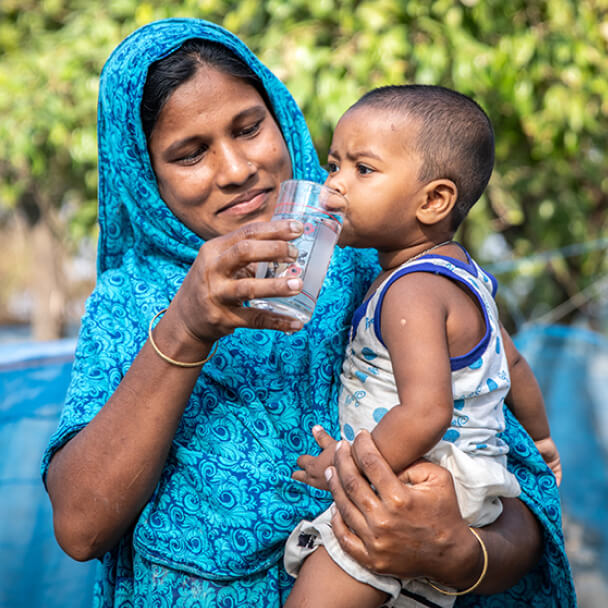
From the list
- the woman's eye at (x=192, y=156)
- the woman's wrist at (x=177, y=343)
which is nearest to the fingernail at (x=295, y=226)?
the woman's wrist at (x=177, y=343)

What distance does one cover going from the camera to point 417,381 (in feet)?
4.46

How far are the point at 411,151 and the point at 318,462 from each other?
67 centimetres

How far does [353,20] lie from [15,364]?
8.16 ft

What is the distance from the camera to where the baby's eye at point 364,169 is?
63.0 inches

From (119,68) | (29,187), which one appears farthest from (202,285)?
(29,187)

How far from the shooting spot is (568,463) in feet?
12.7

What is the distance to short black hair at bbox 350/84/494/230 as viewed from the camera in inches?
62.4

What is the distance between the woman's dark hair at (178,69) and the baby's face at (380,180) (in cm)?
Answer: 38

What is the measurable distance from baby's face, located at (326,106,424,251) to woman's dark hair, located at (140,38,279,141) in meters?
0.38

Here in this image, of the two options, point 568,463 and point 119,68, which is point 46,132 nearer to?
point 119,68

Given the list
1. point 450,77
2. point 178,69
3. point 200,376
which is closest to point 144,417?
point 200,376

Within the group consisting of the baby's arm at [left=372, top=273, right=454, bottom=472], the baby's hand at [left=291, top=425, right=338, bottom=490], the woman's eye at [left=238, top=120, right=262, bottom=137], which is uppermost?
the woman's eye at [left=238, top=120, right=262, bottom=137]

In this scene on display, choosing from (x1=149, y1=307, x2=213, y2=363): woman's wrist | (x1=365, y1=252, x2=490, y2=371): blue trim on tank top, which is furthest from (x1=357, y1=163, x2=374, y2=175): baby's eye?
(x1=149, y1=307, x2=213, y2=363): woman's wrist

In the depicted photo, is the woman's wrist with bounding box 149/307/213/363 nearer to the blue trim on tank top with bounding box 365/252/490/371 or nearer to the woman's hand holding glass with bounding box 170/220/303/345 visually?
the woman's hand holding glass with bounding box 170/220/303/345
